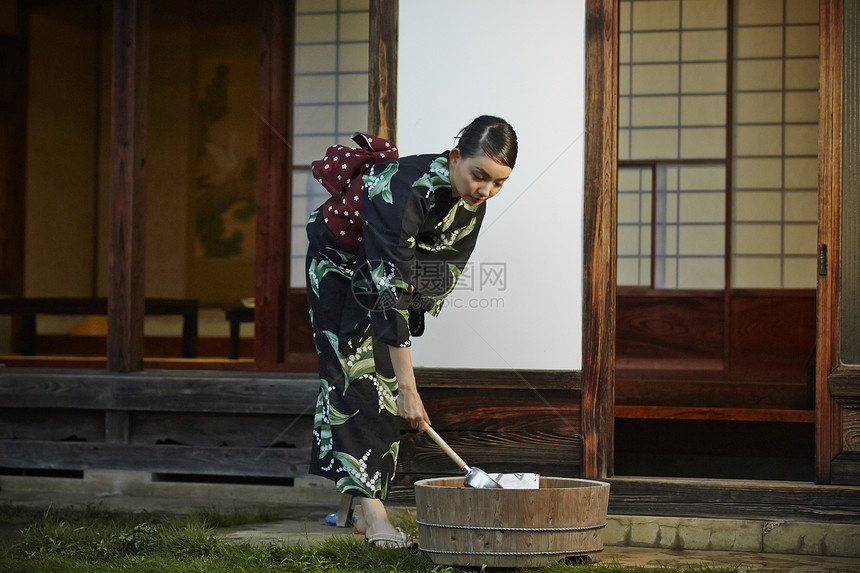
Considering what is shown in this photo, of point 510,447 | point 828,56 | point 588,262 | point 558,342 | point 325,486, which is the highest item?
point 828,56

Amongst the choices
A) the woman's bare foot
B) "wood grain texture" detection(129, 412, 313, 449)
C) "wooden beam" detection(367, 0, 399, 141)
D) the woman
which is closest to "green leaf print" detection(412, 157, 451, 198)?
the woman

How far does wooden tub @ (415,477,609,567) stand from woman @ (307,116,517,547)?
1.09ft

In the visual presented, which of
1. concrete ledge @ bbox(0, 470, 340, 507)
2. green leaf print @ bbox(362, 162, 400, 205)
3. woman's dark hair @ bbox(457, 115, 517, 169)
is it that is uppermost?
woman's dark hair @ bbox(457, 115, 517, 169)

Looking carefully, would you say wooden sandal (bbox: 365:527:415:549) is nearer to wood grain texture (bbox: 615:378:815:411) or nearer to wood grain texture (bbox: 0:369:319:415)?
wood grain texture (bbox: 0:369:319:415)

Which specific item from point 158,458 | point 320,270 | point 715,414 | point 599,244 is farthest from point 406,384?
point 715,414

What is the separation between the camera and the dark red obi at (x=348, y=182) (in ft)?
10.7

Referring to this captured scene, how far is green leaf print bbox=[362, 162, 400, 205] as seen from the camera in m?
3.07

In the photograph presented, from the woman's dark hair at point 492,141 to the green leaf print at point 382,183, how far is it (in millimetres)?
294

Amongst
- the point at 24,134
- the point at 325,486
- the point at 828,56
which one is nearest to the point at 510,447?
the point at 325,486

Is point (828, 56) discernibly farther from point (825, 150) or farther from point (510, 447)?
point (510, 447)

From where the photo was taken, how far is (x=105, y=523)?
372 centimetres

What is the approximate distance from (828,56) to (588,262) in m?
1.19

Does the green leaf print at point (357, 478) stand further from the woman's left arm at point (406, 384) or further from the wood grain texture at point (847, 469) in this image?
the wood grain texture at point (847, 469)

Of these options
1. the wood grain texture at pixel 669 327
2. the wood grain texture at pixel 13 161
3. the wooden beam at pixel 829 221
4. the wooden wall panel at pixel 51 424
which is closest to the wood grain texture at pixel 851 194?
the wooden beam at pixel 829 221
